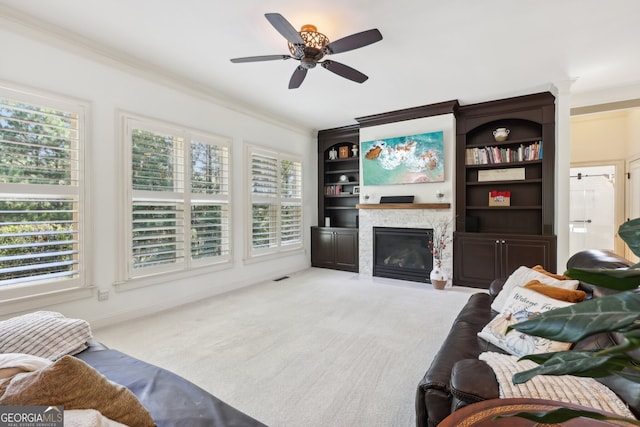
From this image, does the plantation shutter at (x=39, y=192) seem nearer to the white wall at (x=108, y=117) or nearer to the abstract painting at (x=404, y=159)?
the white wall at (x=108, y=117)

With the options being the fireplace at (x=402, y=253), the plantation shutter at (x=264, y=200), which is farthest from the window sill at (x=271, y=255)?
the fireplace at (x=402, y=253)

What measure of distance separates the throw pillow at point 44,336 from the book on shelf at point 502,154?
5.07 metres

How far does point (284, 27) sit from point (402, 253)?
3.98m

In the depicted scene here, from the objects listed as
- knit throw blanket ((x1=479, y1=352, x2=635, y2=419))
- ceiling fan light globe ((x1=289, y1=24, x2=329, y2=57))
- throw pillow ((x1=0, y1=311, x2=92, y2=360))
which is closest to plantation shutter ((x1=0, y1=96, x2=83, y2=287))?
throw pillow ((x1=0, y1=311, x2=92, y2=360))

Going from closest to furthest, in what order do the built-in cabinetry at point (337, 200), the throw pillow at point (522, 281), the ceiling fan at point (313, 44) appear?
1. the throw pillow at point (522, 281)
2. the ceiling fan at point (313, 44)
3. the built-in cabinetry at point (337, 200)

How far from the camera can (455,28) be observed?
2709mm

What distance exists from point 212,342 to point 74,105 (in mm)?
2597

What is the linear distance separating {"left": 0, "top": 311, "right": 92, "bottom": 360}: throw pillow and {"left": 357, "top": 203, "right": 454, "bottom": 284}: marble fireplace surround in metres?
4.36

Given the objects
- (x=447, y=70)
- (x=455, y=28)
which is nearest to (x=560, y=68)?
(x=447, y=70)

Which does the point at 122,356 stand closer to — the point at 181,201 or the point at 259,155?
the point at 181,201

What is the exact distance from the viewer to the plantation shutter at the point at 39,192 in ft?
8.20

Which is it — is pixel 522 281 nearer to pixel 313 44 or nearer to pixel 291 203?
pixel 313 44

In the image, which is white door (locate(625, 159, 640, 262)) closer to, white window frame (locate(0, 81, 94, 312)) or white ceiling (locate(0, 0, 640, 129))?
white ceiling (locate(0, 0, 640, 129))

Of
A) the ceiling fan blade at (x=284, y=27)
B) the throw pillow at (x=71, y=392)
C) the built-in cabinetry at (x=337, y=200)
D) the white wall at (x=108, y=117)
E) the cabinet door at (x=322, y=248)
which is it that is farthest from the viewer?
the cabinet door at (x=322, y=248)
